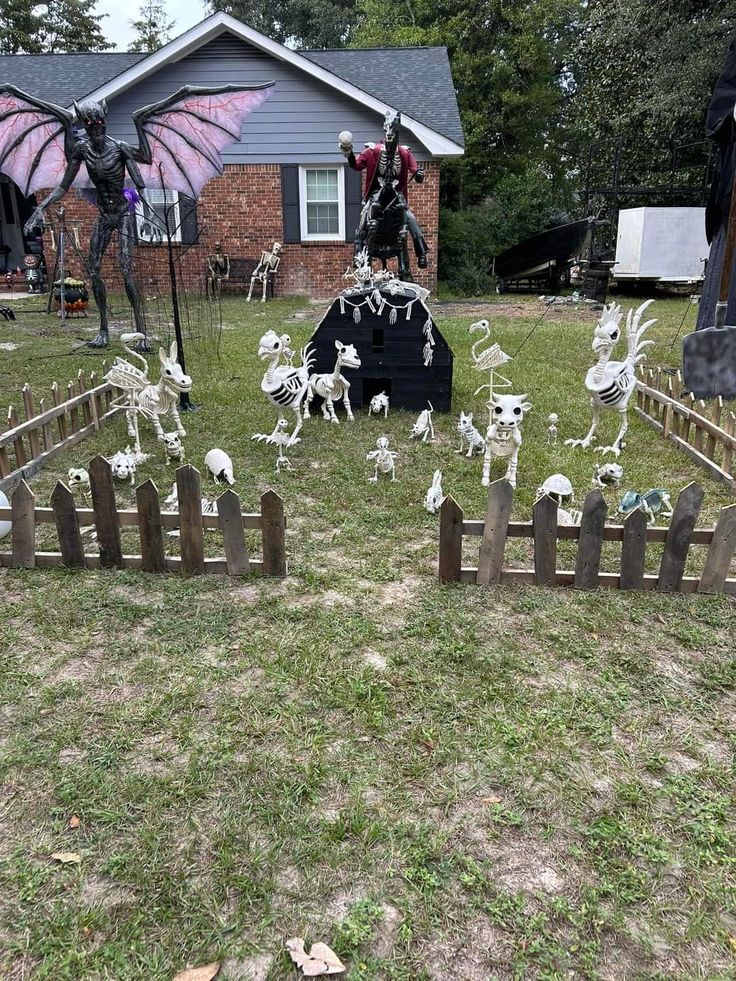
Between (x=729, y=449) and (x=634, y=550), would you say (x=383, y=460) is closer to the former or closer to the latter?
(x=634, y=550)

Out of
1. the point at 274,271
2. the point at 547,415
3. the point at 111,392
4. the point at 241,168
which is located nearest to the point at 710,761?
the point at 547,415

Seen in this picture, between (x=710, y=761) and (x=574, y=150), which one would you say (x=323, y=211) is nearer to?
(x=574, y=150)

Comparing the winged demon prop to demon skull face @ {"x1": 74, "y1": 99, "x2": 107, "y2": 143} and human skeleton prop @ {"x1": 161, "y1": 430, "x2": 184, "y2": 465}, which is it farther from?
human skeleton prop @ {"x1": 161, "y1": 430, "x2": 184, "y2": 465}

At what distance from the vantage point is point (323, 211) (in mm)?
16422

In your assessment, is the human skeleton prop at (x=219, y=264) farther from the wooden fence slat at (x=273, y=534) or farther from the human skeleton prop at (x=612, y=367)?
the wooden fence slat at (x=273, y=534)

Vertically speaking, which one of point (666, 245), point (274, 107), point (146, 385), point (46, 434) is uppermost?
point (274, 107)

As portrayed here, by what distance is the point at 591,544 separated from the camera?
3.79m

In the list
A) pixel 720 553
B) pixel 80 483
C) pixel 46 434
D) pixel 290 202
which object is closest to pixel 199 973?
pixel 720 553

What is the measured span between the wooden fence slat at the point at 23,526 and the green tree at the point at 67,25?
115ft

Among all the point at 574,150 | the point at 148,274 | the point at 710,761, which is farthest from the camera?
the point at 574,150

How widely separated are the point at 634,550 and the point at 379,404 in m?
4.00

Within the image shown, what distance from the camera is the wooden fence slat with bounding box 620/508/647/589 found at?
145 inches

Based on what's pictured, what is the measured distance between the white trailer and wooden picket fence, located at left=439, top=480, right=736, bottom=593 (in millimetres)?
14937

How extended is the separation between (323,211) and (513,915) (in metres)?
16.3
